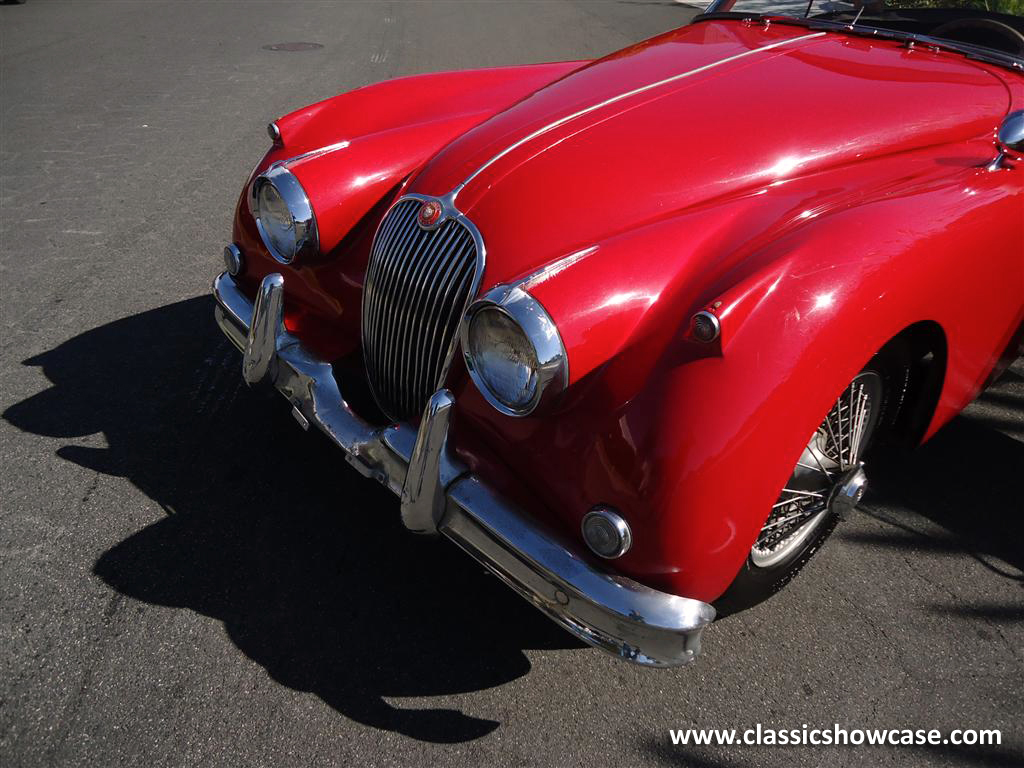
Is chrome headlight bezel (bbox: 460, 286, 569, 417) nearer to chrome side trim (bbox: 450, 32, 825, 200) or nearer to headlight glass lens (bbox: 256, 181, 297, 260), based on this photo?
chrome side trim (bbox: 450, 32, 825, 200)

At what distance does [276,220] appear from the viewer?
2.91 metres

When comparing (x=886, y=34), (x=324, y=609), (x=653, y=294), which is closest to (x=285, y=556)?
(x=324, y=609)

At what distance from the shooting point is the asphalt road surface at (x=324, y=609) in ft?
7.33

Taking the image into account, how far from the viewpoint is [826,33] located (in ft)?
10.9

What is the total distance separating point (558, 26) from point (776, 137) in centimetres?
1018

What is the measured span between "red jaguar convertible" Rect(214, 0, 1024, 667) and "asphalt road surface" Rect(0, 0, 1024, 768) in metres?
0.34

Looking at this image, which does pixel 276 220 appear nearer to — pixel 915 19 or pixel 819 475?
pixel 819 475

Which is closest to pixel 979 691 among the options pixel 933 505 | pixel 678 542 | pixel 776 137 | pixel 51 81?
pixel 933 505

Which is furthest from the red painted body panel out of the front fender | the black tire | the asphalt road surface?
the asphalt road surface

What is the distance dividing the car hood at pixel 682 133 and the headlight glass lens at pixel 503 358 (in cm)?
23

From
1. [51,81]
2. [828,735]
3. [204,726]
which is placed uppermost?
[828,735]

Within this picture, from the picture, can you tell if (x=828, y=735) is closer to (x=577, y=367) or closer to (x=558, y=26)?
(x=577, y=367)

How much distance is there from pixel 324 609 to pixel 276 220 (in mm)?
1230

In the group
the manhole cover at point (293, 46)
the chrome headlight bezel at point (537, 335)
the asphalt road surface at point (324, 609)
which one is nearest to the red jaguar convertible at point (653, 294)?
the chrome headlight bezel at point (537, 335)
